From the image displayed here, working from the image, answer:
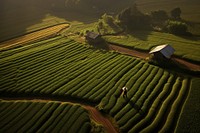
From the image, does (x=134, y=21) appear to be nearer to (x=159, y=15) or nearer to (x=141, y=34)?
(x=141, y=34)

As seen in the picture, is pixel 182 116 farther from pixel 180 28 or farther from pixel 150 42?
pixel 180 28

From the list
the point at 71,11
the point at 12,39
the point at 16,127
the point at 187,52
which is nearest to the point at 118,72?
the point at 187,52

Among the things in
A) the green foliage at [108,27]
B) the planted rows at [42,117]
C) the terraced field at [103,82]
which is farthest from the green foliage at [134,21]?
the planted rows at [42,117]

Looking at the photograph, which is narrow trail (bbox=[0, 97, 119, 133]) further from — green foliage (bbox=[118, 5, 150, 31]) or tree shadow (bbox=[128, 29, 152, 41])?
green foliage (bbox=[118, 5, 150, 31])

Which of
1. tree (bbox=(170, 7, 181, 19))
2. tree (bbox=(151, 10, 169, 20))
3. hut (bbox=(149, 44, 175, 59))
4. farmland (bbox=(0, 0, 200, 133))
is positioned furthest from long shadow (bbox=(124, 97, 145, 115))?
tree (bbox=(170, 7, 181, 19))

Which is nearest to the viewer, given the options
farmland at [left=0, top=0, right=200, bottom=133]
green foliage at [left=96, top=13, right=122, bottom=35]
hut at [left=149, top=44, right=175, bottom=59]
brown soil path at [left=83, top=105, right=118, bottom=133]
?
brown soil path at [left=83, top=105, right=118, bottom=133]

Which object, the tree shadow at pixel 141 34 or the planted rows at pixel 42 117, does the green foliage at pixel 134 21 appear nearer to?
the tree shadow at pixel 141 34

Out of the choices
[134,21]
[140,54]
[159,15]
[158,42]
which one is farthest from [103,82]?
[159,15]
